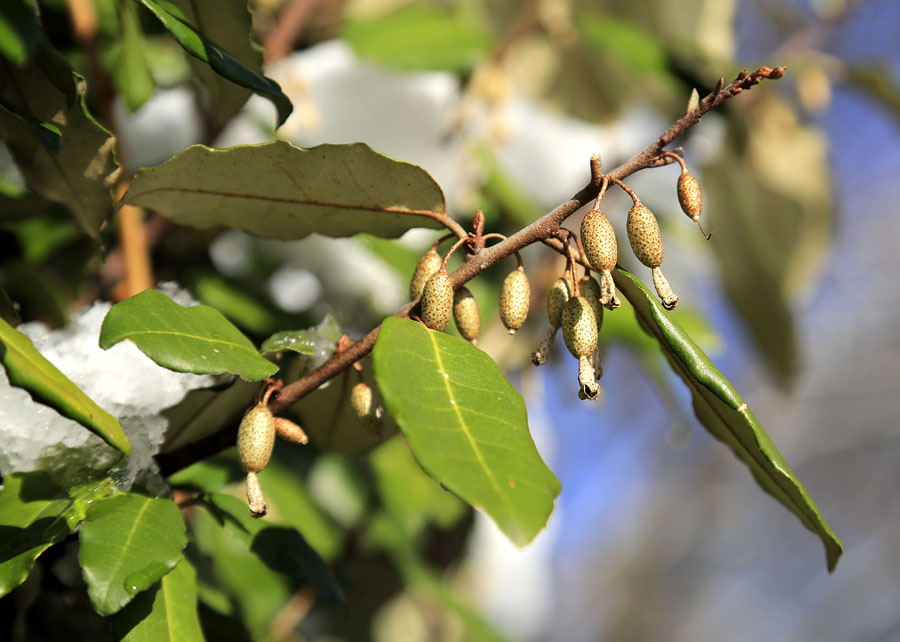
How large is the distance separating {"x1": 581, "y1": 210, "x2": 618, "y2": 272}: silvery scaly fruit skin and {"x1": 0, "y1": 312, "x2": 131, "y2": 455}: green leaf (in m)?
0.28

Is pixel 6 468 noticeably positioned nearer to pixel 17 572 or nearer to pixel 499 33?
pixel 17 572

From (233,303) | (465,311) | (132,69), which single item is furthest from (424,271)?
(233,303)

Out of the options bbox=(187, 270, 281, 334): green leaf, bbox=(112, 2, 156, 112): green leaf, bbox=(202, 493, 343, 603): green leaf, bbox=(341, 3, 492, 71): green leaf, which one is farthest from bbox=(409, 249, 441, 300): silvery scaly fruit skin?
bbox=(341, 3, 492, 71): green leaf

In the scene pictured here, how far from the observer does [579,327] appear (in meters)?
0.48

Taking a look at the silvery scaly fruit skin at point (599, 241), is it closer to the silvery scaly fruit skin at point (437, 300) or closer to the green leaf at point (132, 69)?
the silvery scaly fruit skin at point (437, 300)

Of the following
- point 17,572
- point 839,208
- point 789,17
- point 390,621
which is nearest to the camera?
point 17,572

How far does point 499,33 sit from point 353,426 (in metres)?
0.89

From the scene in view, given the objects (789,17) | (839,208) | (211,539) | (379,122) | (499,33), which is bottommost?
(211,539)

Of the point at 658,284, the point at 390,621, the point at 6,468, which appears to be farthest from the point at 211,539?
the point at 658,284

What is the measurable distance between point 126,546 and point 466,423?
0.20 m

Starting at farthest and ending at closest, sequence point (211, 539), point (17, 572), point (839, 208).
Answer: point (839, 208) → point (211, 539) → point (17, 572)

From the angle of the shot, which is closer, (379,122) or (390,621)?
(379,122)

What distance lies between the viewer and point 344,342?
538mm

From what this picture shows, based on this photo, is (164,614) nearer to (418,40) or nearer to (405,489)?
(405,489)
